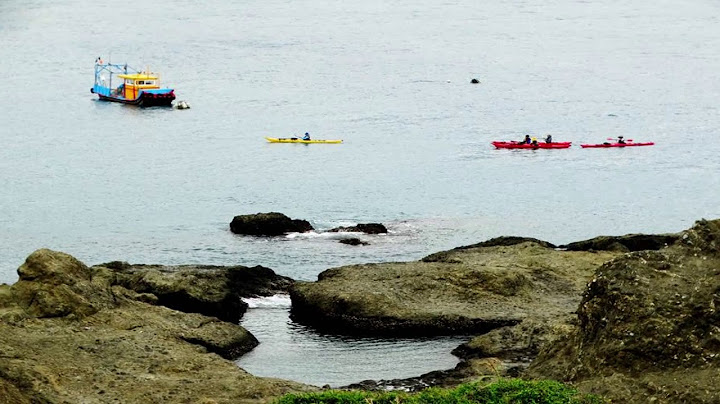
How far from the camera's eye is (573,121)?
374 feet

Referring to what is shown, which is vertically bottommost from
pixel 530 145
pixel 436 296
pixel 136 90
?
pixel 136 90

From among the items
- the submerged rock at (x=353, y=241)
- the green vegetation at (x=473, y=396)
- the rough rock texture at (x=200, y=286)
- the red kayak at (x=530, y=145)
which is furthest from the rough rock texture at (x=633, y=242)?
the red kayak at (x=530, y=145)

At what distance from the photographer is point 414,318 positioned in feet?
159

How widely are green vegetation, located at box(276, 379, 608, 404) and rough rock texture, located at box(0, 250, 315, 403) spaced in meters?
6.41

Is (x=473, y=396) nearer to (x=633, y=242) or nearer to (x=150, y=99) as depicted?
(x=633, y=242)

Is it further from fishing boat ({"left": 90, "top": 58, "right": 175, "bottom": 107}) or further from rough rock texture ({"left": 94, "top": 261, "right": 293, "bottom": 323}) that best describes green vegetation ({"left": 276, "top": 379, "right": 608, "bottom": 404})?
fishing boat ({"left": 90, "top": 58, "right": 175, "bottom": 107})

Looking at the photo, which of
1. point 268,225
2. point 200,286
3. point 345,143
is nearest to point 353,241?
point 268,225

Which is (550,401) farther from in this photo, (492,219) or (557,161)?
(557,161)

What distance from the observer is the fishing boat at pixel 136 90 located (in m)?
125

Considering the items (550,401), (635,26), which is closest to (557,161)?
(550,401)

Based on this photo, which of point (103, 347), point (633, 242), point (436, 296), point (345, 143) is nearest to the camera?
point (103, 347)

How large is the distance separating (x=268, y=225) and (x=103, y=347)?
33.7 m

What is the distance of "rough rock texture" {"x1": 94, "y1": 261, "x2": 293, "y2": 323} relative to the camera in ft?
164

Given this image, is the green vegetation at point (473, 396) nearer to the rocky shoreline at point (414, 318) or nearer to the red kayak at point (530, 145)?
the rocky shoreline at point (414, 318)
